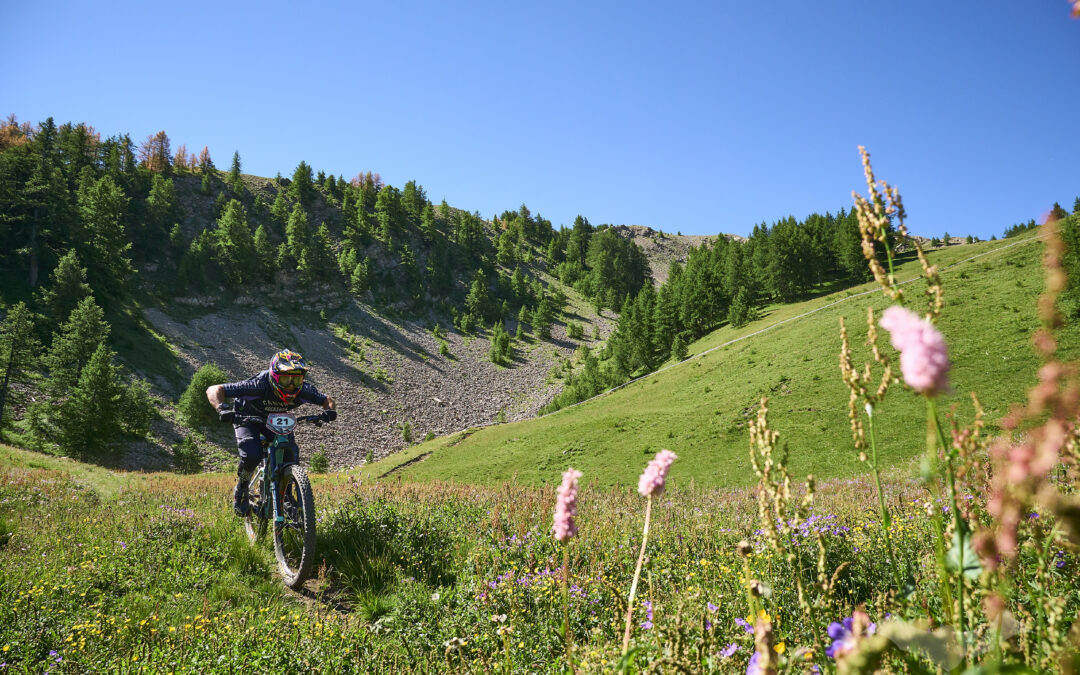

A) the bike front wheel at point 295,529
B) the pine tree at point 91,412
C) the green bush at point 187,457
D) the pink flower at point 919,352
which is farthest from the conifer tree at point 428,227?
the pink flower at point 919,352

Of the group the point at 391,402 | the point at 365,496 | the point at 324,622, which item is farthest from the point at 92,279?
the point at 324,622

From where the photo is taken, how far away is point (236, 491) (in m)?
7.84

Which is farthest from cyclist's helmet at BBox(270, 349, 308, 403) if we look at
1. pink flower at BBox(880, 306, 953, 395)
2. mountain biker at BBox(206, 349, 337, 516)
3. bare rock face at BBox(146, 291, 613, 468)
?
bare rock face at BBox(146, 291, 613, 468)

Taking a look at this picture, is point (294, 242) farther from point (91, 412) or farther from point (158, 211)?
point (91, 412)

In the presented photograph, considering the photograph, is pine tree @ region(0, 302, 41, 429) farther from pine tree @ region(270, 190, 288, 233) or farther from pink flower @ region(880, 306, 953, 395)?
pine tree @ region(270, 190, 288, 233)

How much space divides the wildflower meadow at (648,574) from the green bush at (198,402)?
1852 inches

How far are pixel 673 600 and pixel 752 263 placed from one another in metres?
84.6

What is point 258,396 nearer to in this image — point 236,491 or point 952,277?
point 236,491

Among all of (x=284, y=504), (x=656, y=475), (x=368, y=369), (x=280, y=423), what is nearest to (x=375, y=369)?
(x=368, y=369)

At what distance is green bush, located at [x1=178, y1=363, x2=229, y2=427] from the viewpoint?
4909cm

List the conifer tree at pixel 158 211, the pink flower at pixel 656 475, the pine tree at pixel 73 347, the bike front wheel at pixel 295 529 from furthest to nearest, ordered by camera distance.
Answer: the conifer tree at pixel 158 211 < the pine tree at pixel 73 347 < the bike front wheel at pixel 295 529 < the pink flower at pixel 656 475

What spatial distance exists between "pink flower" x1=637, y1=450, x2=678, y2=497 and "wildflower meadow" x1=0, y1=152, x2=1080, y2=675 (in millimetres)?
13

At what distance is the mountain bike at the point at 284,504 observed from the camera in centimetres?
627

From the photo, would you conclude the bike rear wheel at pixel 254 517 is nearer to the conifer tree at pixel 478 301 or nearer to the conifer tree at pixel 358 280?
the conifer tree at pixel 358 280
